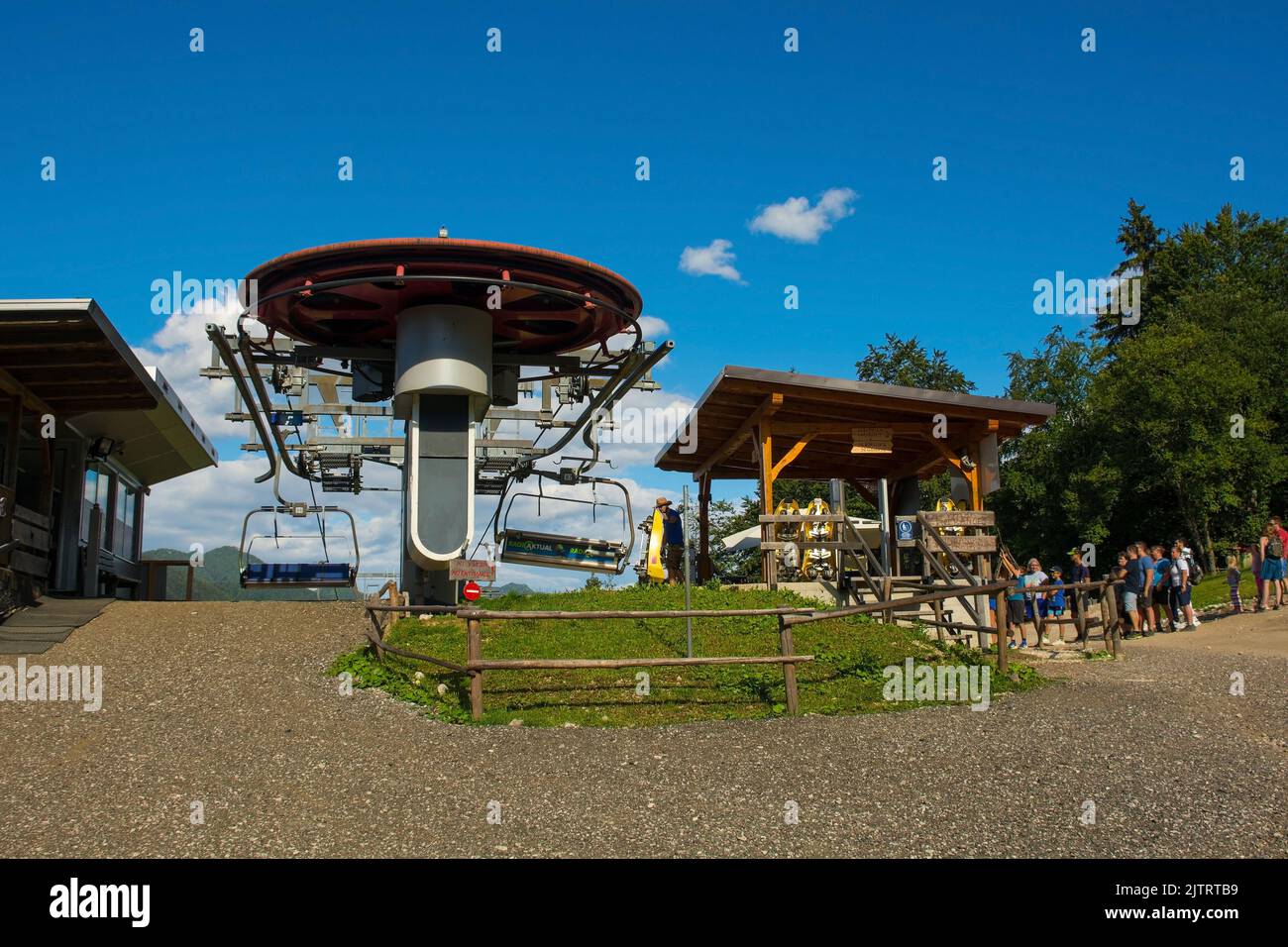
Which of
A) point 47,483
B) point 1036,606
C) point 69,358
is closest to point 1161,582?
point 1036,606

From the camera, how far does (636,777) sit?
878cm

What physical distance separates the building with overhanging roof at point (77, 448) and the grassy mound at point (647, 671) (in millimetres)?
5841

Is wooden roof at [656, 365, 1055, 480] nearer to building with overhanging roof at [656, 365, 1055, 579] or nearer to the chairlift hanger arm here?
building with overhanging roof at [656, 365, 1055, 579]

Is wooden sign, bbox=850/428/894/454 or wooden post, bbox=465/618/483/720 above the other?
wooden sign, bbox=850/428/894/454

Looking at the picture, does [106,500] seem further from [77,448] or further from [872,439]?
[872,439]

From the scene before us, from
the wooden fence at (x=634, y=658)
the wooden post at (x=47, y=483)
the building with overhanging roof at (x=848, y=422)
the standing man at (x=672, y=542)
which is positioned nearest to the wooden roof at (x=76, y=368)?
the wooden post at (x=47, y=483)

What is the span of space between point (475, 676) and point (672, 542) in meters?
13.0

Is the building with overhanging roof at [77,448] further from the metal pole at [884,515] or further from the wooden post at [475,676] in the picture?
the metal pole at [884,515]

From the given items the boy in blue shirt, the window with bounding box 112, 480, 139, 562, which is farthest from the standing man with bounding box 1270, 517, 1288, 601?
the window with bounding box 112, 480, 139, 562

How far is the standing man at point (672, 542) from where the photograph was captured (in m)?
23.1

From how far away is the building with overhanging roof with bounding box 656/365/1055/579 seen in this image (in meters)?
18.8

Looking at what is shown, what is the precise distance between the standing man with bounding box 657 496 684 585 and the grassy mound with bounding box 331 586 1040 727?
717 centimetres
